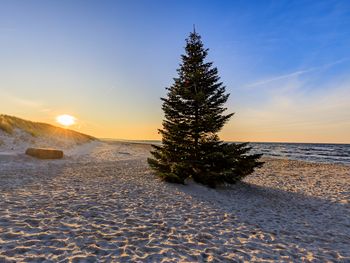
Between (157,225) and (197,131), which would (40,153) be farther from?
(157,225)

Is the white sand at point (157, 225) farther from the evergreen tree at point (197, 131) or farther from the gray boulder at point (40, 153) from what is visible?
the gray boulder at point (40, 153)

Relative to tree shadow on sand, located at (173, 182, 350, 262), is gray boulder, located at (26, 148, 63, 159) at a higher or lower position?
higher

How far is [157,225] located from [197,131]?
783 cm

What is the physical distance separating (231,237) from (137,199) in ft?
13.9

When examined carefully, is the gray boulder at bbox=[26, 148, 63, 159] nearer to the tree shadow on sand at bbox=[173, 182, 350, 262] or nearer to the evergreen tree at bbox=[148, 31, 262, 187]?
the evergreen tree at bbox=[148, 31, 262, 187]

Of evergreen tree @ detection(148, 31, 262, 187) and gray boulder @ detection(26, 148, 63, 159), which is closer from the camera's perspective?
evergreen tree @ detection(148, 31, 262, 187)

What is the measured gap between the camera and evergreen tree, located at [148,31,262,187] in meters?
13.8

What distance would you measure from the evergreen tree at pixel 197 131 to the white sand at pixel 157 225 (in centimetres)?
170

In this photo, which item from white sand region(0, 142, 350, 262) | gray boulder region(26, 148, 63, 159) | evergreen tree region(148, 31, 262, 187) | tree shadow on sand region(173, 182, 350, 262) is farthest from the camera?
gray boulder region(26, 148, 63, 159)

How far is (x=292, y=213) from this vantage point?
1020 centimetres

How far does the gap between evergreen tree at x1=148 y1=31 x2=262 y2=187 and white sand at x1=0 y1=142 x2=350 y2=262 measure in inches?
66.9

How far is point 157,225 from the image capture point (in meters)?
6.99

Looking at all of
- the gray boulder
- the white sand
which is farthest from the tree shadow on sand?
the gray boulder

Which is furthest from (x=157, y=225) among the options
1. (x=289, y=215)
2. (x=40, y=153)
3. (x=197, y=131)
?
(x=40, y=153)
